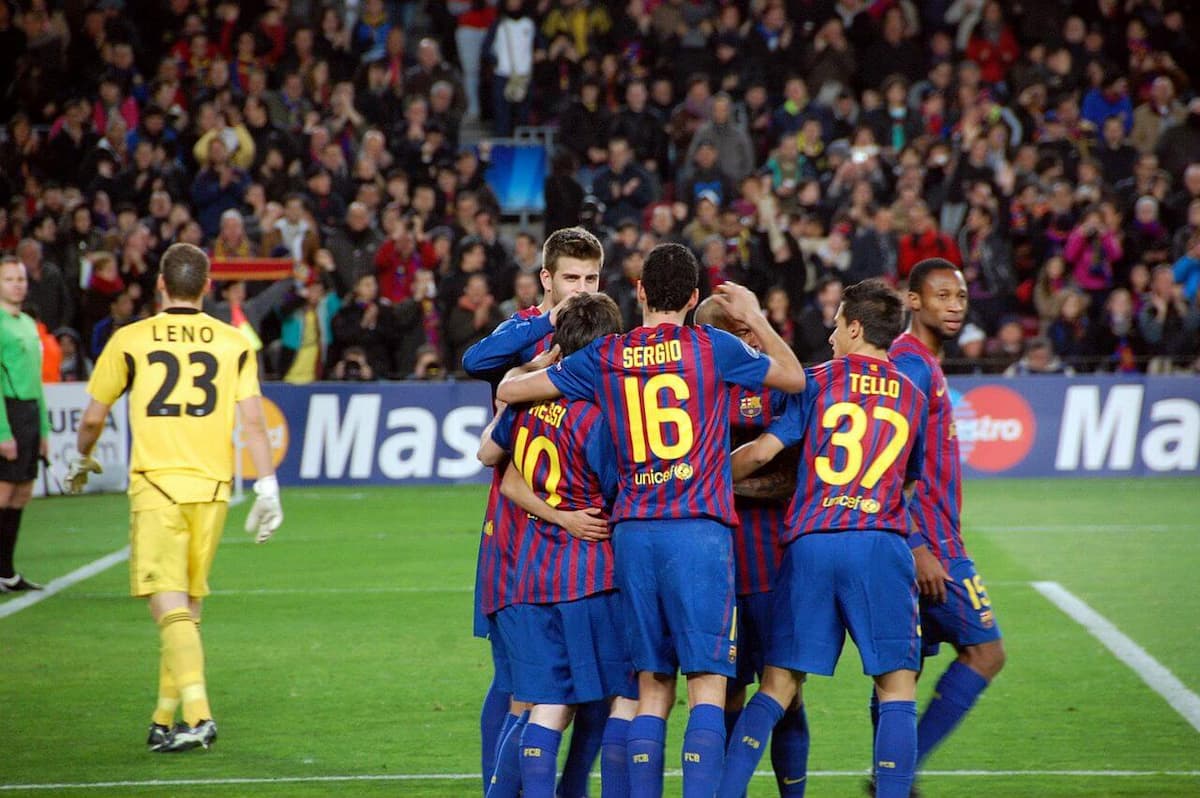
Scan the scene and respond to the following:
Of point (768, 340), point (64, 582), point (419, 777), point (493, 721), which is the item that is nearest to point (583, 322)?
point (768, 340)

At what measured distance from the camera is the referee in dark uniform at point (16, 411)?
11070mm

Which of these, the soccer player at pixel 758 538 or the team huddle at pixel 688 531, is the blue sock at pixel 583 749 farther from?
the soccer player at pixel 758 538

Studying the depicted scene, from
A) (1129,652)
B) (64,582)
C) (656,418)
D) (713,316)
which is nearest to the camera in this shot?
(656,418)

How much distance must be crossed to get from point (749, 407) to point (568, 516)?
84 cm

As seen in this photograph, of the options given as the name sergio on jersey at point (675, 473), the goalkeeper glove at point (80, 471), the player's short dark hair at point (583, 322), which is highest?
the player's short dark hair at point (583, 322)

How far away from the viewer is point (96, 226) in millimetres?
20906

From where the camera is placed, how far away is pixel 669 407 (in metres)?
5.62

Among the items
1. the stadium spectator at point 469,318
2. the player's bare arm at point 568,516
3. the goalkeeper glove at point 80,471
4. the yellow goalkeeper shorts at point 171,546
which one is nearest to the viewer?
the player's bare arm at point 568,516

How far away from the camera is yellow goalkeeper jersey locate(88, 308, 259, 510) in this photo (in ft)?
24.1

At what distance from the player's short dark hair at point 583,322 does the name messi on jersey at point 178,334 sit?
228 centimetres

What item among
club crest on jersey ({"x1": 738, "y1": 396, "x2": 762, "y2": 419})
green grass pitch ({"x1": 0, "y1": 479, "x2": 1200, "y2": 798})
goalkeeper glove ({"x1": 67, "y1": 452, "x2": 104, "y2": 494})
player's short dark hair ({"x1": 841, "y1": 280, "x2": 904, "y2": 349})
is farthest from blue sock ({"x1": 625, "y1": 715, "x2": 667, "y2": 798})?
goalkeeper glove ({"x1": 67, "y1": 452, "x2": 104, "y2": 494})

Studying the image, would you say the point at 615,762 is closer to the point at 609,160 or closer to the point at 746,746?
the point at 746,746

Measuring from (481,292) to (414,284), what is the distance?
1.07 m

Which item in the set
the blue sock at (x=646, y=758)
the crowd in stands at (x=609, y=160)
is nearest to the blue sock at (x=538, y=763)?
the blue sock at (x=646, y=758)
